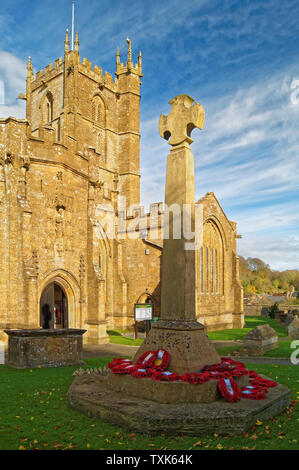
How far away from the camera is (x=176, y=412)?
205 inches

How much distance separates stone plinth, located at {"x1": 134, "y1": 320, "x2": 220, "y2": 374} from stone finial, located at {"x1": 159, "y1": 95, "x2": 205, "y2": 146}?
3.48m

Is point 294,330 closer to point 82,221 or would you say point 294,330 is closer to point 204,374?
point 82,221

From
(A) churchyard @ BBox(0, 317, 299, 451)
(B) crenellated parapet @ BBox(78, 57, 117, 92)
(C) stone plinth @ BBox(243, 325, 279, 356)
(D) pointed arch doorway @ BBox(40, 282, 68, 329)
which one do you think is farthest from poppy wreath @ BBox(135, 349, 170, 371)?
(B) crenellated parapet @ BBox(78, 57, 117, 92)

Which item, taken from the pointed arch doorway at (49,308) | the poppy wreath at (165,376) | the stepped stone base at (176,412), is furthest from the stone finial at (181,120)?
the pointed arch doorway at (49,308)

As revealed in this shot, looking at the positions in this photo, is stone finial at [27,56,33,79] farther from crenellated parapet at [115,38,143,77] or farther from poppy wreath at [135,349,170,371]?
poppy wreath at [135,349,170,371]

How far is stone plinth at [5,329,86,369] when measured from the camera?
36.6 ft

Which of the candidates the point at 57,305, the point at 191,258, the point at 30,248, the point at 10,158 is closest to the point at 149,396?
the point at 191,258

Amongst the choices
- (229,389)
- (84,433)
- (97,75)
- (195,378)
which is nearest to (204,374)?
(195,378)

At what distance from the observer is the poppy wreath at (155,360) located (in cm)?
621

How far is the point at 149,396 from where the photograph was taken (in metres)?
5.90

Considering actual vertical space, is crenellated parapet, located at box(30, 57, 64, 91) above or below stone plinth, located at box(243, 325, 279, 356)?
above

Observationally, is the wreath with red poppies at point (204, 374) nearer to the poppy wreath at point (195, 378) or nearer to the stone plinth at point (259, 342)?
the poppy wreath at point (195, 378)
